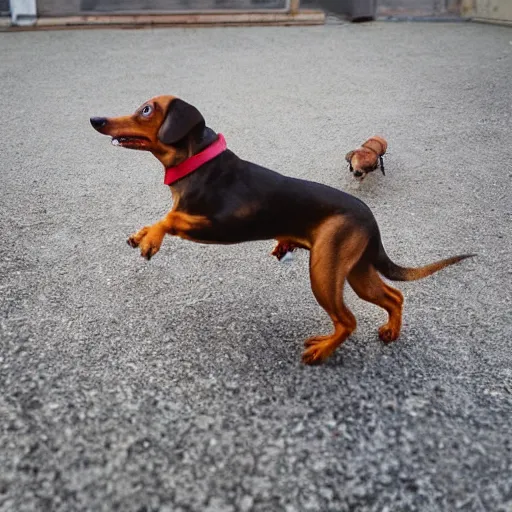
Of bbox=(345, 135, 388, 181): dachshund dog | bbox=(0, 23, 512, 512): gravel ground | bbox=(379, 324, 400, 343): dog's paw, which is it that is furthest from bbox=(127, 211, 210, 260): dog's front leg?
bbox=(345, 135, 388, 181): dachshund dog

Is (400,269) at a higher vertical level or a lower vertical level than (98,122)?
lower

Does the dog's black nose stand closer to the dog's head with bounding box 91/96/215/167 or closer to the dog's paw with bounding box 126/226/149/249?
the dog's head with bounding box 91/96/215/167

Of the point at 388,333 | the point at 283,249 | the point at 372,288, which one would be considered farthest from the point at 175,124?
the point at 388,333

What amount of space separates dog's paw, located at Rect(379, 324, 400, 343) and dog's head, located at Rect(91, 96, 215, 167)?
77 centimetres

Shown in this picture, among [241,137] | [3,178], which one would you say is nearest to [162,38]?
[241,137]

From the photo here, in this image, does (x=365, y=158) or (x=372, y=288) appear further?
(x=365, y=158)

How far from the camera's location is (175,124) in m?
1.59

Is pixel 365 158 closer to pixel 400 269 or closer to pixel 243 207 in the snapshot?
pixel 400 269

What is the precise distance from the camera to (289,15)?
22.1 feet

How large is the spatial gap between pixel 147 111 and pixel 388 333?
0.94 meters

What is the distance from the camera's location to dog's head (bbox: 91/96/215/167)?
1590mm

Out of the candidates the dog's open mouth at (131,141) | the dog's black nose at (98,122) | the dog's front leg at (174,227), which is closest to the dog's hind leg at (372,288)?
the dog's front leg at (174,227)

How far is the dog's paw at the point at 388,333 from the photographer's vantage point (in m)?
1.88

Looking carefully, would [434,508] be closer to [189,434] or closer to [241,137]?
[189,434]
